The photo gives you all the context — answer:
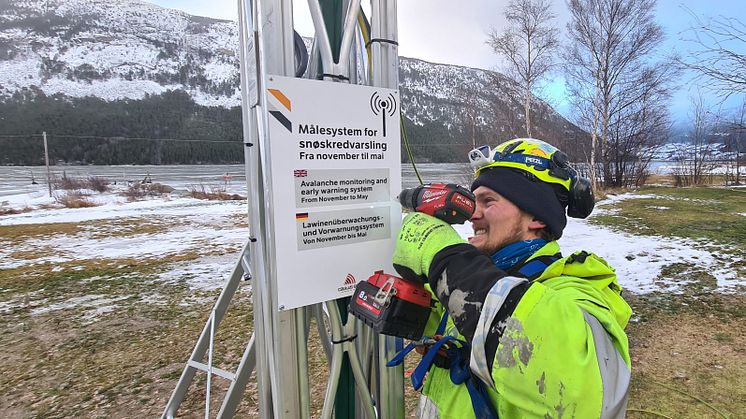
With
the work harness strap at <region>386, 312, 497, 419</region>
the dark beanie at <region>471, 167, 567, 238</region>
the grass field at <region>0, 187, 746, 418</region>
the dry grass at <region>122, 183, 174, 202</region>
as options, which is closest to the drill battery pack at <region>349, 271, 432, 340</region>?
the work harness strap at <region>386, 312, 497, 419</region>

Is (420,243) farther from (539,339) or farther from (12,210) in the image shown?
(12,210)

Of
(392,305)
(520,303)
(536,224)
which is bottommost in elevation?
(392,305)

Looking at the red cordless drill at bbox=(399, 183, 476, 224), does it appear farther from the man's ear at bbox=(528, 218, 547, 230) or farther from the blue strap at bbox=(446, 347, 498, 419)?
the blue strap at bbox=(446, 347, 498, 419)

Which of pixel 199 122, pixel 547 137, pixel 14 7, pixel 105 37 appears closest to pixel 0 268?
pixel 547 137

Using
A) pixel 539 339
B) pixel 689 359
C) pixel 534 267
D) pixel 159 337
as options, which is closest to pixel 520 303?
pixel 539 339

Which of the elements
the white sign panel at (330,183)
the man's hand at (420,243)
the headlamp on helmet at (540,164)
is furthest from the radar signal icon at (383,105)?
the man's hand at (420,243)

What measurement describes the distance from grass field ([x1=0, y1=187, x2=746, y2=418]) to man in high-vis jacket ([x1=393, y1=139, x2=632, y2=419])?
2.63m

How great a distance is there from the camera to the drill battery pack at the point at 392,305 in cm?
136

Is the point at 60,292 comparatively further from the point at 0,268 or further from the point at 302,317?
the point at 302,317

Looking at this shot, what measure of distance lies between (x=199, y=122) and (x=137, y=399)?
4551 inches

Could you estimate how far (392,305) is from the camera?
4.49 ft

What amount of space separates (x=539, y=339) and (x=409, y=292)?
52cm

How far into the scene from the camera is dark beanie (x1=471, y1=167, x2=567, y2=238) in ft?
4.54

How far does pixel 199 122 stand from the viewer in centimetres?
10831
